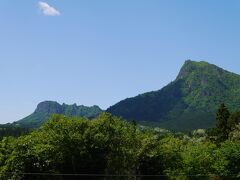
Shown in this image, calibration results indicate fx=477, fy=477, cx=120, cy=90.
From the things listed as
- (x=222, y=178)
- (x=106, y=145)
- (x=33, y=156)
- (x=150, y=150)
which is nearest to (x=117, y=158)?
(x=106, y=145)

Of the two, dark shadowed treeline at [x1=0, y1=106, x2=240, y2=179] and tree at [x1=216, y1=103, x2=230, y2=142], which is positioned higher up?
tree at [x1=216, y1=103, x2=230, y2=142]

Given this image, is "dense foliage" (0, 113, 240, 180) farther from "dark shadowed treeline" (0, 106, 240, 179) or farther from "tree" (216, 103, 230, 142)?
"tree" (216, 103, 230, 142)

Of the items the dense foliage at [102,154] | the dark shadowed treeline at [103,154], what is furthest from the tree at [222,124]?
the dark shadowed treeline at [103,154]

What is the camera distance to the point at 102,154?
90.2 ft

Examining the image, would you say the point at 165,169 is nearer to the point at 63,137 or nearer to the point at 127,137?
the point at 127,137

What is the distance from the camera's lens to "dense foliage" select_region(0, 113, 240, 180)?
25.7 m

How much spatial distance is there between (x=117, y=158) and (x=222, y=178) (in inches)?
301

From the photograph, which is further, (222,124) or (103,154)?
(222,124)

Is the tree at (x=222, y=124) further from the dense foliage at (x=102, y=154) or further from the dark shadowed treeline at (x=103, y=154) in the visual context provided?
the dark shadowed treeline at (x=103, y=154)

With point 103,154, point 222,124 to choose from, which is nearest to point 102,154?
point 103,154

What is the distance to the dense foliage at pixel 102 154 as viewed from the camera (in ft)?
84.2

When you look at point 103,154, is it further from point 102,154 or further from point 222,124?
point 222,124

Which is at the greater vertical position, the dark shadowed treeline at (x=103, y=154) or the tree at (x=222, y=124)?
the tree at (x=222, y=124)

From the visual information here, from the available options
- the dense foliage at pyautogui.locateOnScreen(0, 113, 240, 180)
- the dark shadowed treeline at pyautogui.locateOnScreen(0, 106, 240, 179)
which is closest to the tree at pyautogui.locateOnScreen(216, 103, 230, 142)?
the dense foliage at pyautogui.locateOnScreen(0, 113, 240, 180)
